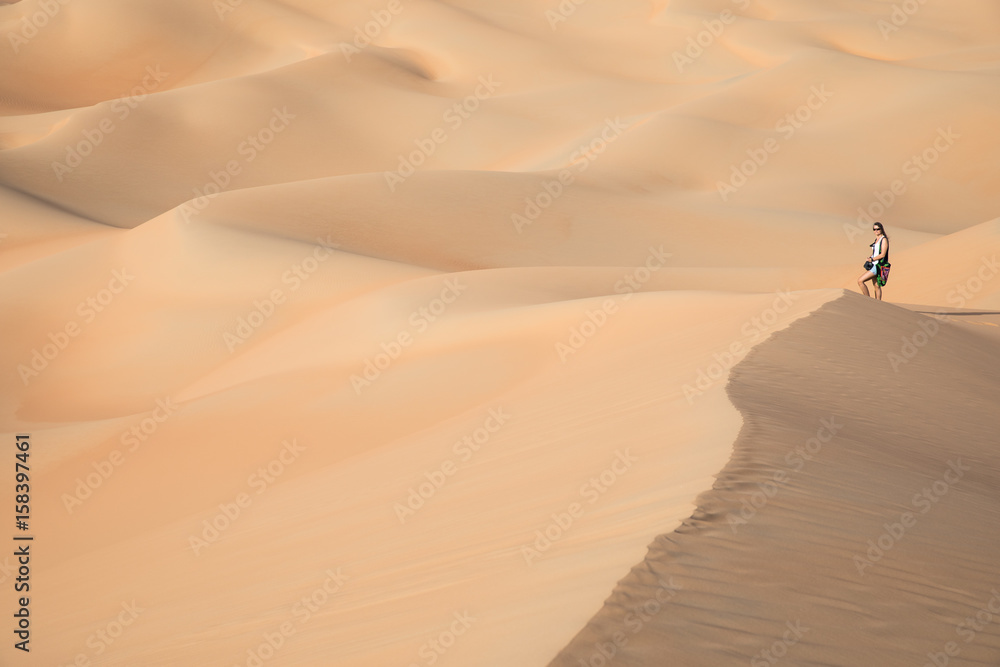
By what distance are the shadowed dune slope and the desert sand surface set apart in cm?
2

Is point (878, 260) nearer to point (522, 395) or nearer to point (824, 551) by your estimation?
point (522, 395)

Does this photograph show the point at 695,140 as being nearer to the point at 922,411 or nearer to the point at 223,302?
the point at 223,302

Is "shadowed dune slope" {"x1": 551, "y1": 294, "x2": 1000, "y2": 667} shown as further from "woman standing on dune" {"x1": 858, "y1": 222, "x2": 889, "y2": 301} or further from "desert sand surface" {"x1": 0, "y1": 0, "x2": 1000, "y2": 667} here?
"woman standing on dune" {"x1": 858, "y1": 222, "x2": 889, "y2": 301}

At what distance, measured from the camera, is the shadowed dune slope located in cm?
255

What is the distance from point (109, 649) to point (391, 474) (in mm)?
1785

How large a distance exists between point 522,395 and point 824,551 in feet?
11.3

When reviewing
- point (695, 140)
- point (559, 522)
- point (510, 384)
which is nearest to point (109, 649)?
point (559, 522)

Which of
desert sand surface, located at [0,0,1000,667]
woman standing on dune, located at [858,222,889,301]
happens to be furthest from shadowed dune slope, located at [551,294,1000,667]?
woman standing on dune, located at [858,222,889,301]

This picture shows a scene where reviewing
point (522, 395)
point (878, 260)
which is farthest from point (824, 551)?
point (878, 260)

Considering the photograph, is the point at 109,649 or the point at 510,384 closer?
the point at 109,649

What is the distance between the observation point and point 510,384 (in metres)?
6.82

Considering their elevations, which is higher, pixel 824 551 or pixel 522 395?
pixel 522 395

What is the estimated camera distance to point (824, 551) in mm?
3088

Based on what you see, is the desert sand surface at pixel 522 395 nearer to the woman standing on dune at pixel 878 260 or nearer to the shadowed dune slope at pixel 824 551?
the shadowed dune slope at pixel 824 551
